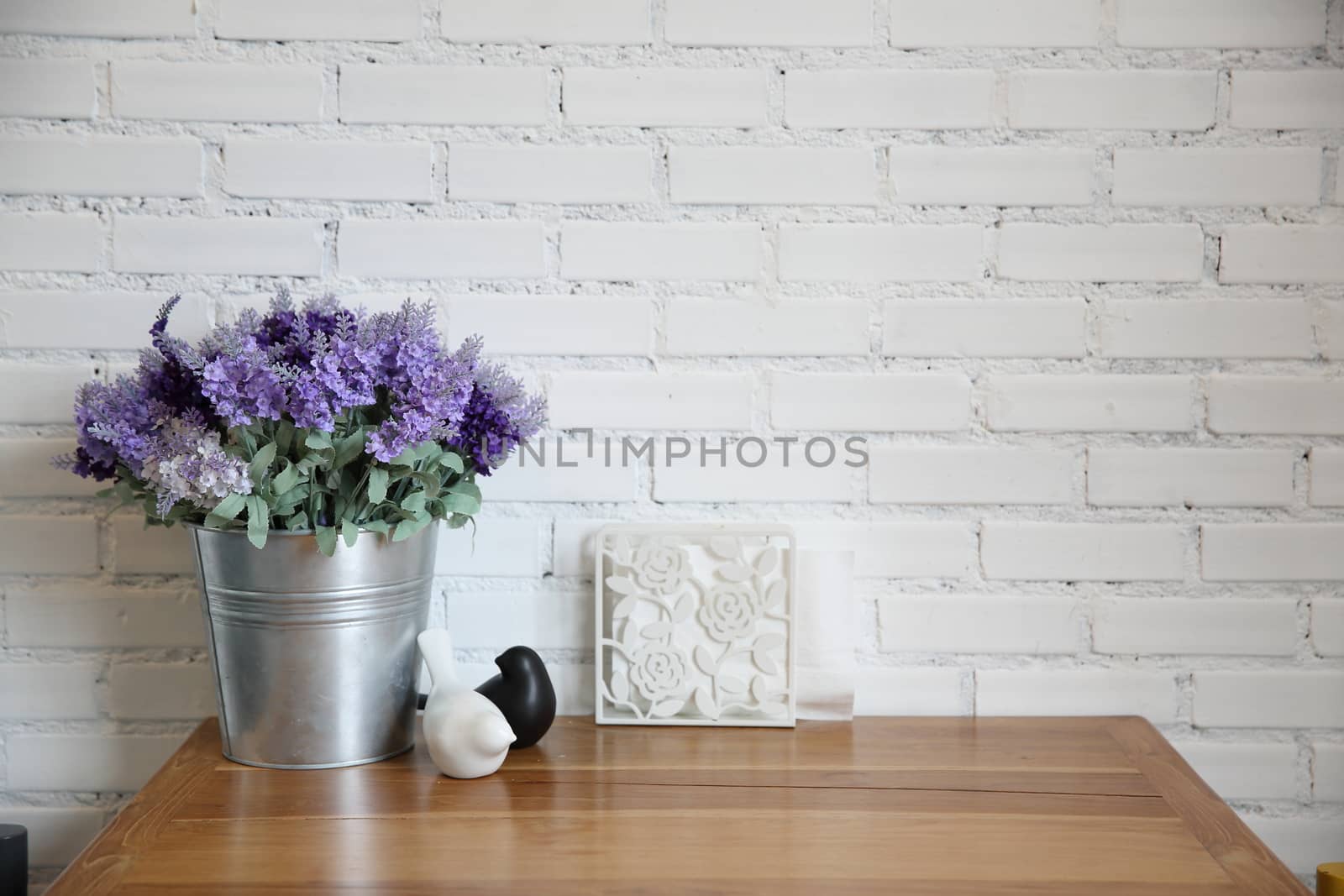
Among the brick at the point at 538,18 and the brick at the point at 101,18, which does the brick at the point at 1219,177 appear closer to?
the brick at the point at 538,18

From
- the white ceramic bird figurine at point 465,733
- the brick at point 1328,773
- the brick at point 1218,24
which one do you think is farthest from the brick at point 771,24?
the brick at point 1328,773

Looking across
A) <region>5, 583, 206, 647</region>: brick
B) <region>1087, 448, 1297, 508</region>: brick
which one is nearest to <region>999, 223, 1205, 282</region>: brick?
<region>1087, 448, 1297, 508</region>: brick

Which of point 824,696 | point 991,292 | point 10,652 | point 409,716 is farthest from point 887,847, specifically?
point 10,652

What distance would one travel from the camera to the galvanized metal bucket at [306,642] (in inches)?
41.8

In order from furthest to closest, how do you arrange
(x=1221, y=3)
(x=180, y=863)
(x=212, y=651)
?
(x=1221, y=3) < (x=212, y=651) < (x=180, y=863)

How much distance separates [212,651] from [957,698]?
927 millimetres

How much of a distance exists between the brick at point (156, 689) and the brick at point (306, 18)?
822 mm

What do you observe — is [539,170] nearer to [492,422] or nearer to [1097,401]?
[492,422]

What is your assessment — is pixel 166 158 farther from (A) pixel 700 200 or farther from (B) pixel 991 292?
(B) pixel 991 292

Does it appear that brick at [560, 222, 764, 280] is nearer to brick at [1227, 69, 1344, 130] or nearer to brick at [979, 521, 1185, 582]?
brick at [979, 521, 1185, 582]

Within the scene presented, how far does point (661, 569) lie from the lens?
4.10 ft

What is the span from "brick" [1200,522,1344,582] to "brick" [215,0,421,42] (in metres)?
1.24

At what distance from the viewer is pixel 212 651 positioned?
1123 millimetres

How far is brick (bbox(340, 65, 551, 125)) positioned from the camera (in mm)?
1279
